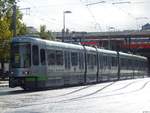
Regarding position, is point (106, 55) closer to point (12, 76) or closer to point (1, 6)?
point (1, 6)

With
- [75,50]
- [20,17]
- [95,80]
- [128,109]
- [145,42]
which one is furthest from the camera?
[145,42]

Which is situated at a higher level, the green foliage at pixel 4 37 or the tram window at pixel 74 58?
the green foliage at pixel 4 37

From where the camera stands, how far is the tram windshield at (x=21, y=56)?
3425 cm

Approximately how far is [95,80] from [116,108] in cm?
2880

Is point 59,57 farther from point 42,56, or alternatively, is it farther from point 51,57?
point 42,56

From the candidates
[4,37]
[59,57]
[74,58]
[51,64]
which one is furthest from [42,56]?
[4,37]

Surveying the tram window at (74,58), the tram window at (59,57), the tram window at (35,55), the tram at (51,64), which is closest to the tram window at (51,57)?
the tram at (51,64)

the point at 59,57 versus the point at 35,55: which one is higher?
the point at 35,55

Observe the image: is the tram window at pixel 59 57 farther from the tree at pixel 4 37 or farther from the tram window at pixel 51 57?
the tree at pixel 4 37

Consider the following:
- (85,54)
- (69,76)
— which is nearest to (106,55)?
(85,54)

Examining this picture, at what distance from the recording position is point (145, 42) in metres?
147

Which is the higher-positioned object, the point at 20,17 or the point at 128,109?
the point at 20,17

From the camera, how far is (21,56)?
113 ft

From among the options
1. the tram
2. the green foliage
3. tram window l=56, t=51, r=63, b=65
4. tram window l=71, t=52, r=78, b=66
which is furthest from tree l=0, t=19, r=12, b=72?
tram window l=56, t=51, r=63, b=65
